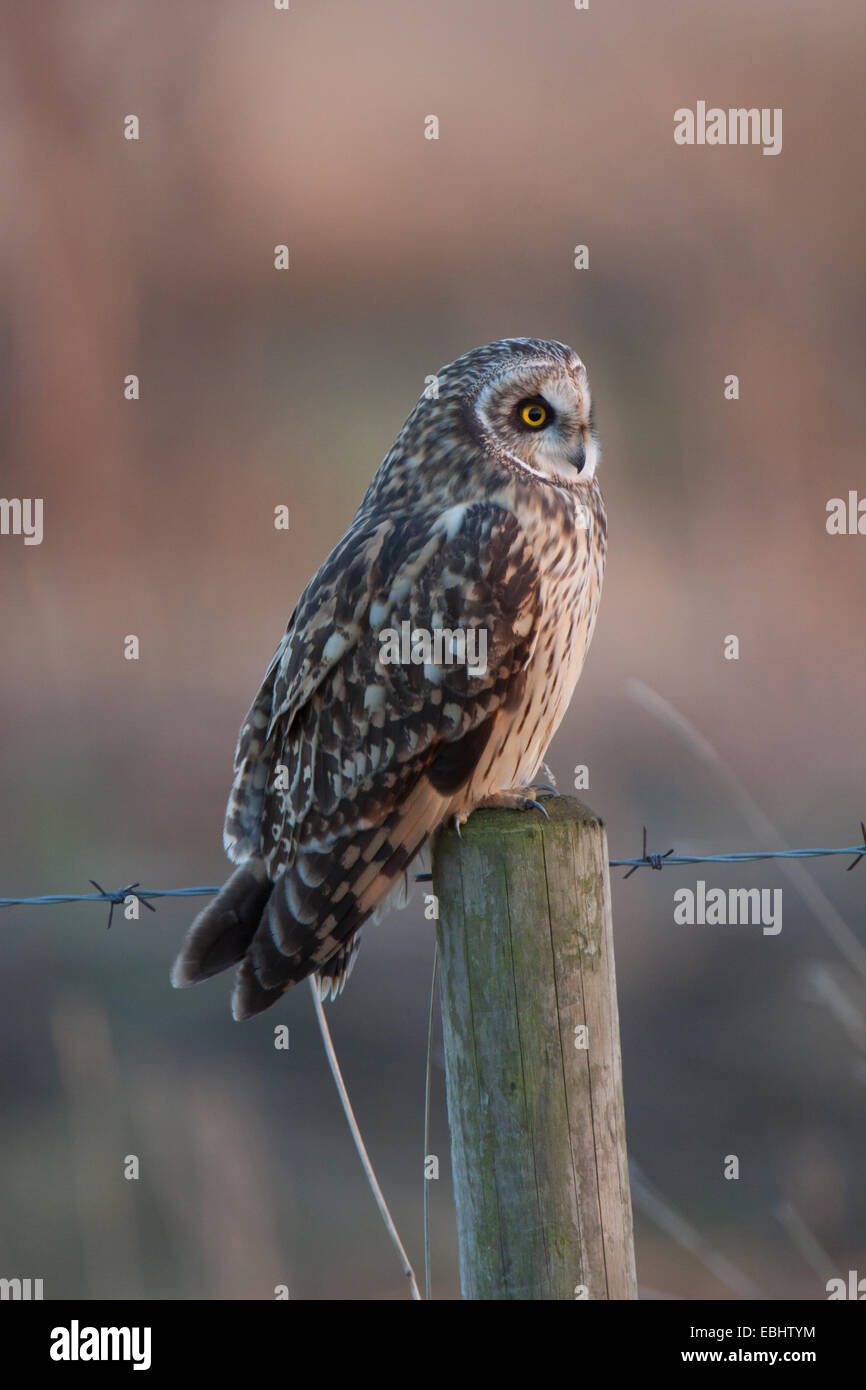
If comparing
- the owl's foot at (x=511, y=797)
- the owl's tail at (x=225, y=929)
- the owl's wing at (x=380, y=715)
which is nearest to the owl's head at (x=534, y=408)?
the owl's wing at (x=380, y=715)

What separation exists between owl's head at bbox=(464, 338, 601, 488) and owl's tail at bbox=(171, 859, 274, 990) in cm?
122

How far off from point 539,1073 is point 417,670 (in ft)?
3.63

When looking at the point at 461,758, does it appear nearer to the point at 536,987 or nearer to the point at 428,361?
the point at 536,987

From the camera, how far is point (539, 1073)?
8.72ft

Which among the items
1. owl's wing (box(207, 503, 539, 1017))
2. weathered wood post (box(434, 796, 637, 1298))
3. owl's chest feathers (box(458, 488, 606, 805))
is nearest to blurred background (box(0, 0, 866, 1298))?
owl's chest feathers (box(458, 488, 606, 805))

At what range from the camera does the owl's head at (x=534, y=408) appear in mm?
3697

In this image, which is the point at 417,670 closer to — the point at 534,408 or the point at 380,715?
the point at 380,715

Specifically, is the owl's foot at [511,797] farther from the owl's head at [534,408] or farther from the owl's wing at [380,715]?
the owl's head at [534,408]

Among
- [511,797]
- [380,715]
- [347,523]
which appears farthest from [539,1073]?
[347,523]

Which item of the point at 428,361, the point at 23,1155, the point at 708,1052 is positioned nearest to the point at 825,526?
Result: the point at 428,361

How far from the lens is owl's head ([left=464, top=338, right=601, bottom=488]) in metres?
3.70

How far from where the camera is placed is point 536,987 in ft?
8.74

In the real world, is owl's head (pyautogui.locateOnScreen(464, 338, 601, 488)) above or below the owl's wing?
above

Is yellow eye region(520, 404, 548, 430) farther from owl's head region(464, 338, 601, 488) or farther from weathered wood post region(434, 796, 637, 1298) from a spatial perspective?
weathered wood post region(434, 796, 637, 1298)
